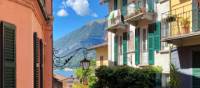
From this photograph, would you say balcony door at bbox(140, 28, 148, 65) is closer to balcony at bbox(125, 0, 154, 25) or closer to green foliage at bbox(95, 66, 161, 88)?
balcony at bbox(125, 0, 154, 25)

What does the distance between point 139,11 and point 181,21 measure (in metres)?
7.59

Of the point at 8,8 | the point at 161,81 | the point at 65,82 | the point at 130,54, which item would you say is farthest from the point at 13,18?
the point at 65,82

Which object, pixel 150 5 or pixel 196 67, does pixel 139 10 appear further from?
pixel 196 67

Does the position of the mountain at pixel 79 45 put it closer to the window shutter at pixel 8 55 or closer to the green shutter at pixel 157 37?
the green shutter at pixel 157 37

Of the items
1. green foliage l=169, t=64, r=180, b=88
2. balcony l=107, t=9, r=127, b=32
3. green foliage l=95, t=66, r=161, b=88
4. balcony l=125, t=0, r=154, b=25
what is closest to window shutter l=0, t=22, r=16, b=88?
green foliage l=169, t=64, r=180, b=88

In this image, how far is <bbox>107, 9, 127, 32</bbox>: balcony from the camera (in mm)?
36250

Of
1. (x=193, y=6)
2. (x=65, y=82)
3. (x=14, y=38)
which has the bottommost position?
(x=65, y=82)

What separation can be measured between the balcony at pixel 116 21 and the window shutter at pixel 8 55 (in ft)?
89.2

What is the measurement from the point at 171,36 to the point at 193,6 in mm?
1620

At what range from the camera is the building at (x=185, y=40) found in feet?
79.5

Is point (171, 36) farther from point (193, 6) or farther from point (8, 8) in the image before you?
point (8, 8)

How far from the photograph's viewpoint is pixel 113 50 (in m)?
39.1

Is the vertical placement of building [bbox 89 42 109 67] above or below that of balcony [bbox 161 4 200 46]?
below

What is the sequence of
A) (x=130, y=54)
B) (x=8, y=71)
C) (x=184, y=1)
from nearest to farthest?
1. (x=8, y=71)
2. (x=184, y=1)
3. (x=130, y=54)
